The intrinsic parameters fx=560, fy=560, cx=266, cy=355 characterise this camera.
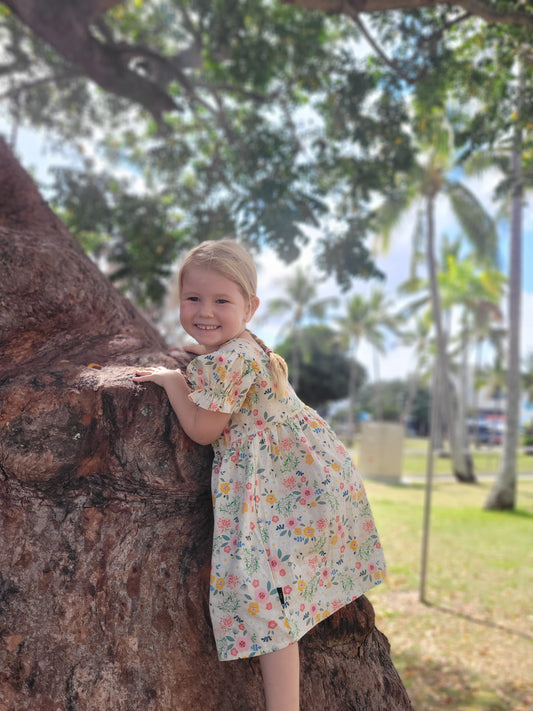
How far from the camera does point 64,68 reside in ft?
25.4

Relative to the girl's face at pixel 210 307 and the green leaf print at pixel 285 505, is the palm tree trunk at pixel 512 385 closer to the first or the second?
the girl's face at pixel 210 307

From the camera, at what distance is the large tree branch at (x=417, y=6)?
13.2 ft

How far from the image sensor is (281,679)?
157cm

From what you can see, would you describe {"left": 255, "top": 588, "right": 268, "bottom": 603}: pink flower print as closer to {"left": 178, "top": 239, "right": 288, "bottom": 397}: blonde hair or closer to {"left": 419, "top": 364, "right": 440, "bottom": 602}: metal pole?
{"left": 178, "top": 239, "right": 288, "bottom": 397}: blonde hair

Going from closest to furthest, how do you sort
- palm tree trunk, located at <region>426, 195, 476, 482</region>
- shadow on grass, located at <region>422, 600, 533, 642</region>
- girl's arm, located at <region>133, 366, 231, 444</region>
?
girl's arm, located at <region>133, 366, 231, 444</region>, shadow on grass, located at <region>422, 600, 533, 642</region>, palm tree trunk, located at <region>426, 195, 476, 482</region>

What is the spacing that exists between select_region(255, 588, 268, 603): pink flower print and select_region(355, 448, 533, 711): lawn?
3418 millimetres

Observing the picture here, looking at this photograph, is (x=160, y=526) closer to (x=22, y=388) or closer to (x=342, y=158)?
(x=22, y=388)

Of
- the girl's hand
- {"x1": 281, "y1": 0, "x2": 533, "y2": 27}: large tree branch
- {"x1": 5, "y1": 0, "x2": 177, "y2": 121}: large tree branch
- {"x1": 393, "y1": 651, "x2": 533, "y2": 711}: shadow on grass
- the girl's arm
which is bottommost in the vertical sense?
{"x1": 393, "y1": 651, "x2": 533, "y2": 711}: shadow on grass

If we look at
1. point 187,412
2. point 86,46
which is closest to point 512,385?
point 86,46

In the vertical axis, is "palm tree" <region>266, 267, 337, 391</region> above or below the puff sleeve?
above

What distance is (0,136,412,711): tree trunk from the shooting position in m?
1.57

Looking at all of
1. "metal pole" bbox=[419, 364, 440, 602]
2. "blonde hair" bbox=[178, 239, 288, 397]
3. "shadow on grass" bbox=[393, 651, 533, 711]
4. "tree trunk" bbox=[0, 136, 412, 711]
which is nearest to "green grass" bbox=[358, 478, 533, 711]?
"shadow on grass" bbox=[393, 651, 533, 711]

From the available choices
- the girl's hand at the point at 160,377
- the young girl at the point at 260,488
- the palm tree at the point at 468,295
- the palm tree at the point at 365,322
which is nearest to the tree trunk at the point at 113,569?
the girl's hand at the point at 160,377

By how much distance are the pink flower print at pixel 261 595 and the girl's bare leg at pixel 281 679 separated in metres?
0.15
